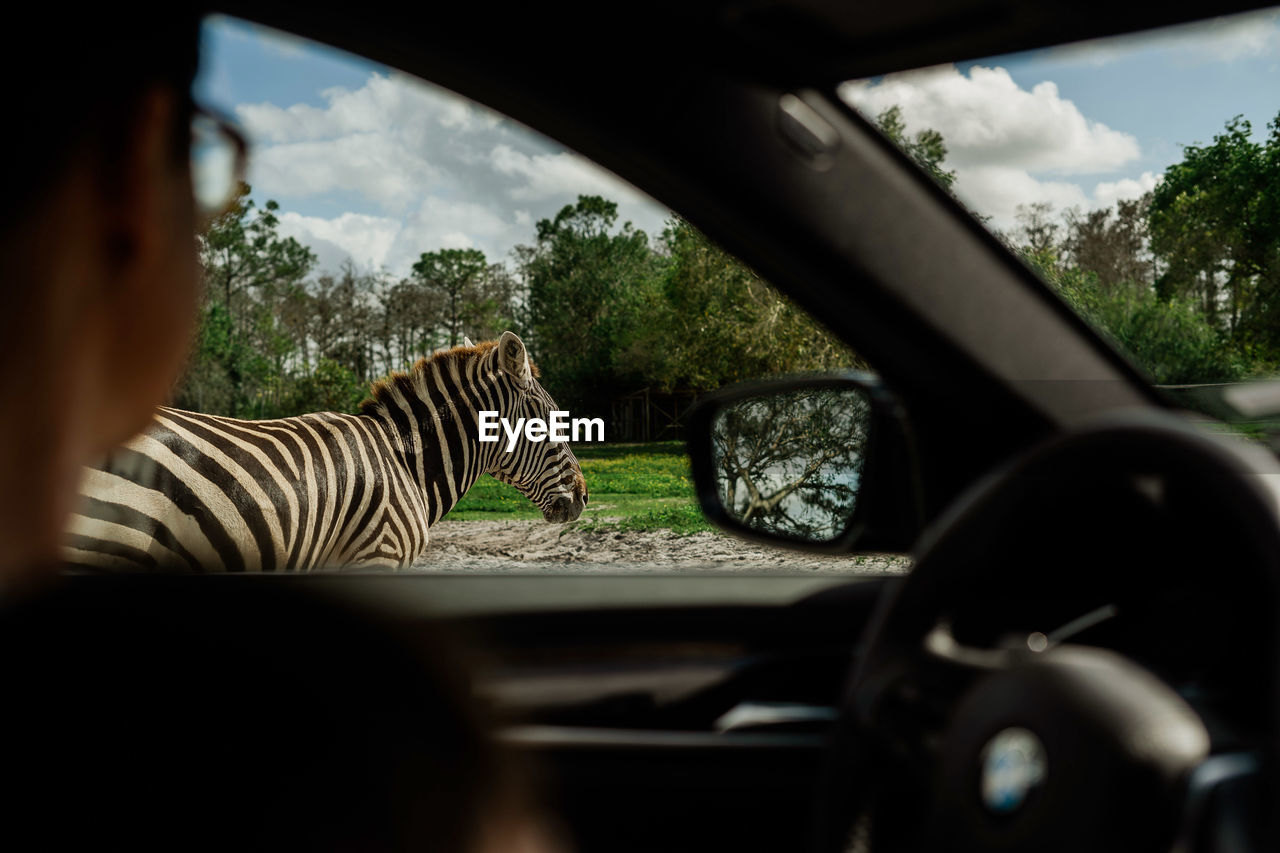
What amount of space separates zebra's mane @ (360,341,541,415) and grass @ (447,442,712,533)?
2.29 m

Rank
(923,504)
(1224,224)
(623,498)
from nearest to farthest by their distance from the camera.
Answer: (923,504) < (1224,224) < (623,498)

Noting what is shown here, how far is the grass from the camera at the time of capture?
732 centimetres

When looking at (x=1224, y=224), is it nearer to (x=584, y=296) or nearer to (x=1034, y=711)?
(x=1034, y=711)

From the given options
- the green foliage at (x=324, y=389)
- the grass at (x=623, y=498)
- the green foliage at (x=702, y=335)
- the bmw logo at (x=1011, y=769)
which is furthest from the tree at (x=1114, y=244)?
the green foliage at (x=324, y=389)

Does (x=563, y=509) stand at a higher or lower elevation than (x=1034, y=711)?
lower

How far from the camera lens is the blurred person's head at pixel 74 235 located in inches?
20.2

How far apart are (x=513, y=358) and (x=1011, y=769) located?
4439 mm

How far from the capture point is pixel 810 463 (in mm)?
1883

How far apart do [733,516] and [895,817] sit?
2.75 ft

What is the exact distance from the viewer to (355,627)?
65cm

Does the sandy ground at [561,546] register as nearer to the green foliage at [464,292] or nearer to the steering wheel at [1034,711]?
the green foliage at [464,292]

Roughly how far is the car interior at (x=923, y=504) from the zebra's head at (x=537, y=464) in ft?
11.7

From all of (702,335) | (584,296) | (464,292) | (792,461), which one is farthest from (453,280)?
(792,461)

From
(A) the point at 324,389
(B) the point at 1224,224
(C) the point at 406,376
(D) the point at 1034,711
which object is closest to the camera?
(D) the point at 1034,711
